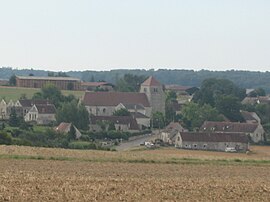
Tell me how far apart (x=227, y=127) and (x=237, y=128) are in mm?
1392

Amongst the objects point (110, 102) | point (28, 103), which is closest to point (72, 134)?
point (28, 103)

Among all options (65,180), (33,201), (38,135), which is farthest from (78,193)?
(38,135)

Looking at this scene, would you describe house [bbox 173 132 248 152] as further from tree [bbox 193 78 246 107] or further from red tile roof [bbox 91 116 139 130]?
tree [bbox 193 78 246 107]

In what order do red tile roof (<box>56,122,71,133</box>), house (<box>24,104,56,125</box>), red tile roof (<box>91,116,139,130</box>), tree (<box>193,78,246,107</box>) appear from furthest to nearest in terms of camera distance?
tree (<box>193,78,246,107</box>), house (<box>24,104,56,125</box>), red tile roof (<box>91,116,139,130</box>), red tile roof (<box>56,122,71,133</box>)

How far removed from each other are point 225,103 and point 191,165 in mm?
68176

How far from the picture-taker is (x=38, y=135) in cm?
7469

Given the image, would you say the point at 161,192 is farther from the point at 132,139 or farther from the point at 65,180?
the point at 132,139

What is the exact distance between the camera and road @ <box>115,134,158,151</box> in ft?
241

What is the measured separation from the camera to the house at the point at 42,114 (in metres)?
99.1

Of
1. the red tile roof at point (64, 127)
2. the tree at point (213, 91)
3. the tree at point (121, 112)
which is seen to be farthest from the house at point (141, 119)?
the red tile roof at point (64, 127)

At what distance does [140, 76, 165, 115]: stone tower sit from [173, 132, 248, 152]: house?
3265 cm

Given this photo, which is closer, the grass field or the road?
the grass field

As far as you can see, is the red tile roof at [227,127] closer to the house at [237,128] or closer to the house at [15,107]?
the house at [237,128]

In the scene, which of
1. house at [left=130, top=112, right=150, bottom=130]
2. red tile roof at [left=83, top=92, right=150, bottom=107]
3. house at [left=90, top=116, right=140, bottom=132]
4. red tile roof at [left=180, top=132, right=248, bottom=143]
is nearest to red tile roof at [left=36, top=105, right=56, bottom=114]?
house at [left=90, top=116, right=140, bottom=132]
